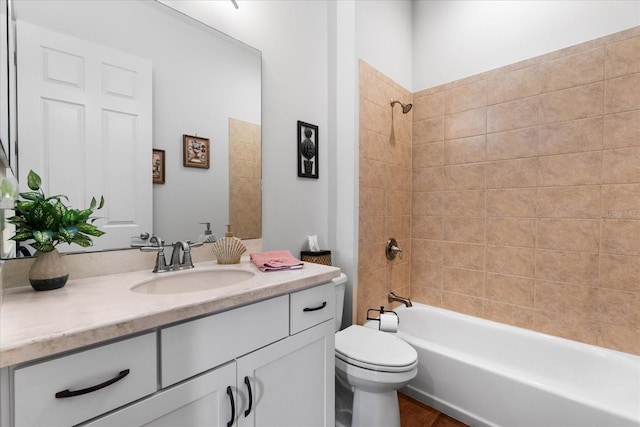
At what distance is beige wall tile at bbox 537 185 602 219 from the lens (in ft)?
5.77

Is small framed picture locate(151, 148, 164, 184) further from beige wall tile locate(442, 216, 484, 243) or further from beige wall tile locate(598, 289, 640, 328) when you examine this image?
beige wall tile locate(598, 289, 640, 328)

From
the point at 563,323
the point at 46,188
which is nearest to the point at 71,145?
the point at 46,188

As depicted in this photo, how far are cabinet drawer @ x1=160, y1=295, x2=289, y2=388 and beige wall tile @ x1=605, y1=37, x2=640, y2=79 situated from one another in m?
2.23

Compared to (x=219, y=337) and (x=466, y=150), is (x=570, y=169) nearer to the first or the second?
(x=466, y=150)

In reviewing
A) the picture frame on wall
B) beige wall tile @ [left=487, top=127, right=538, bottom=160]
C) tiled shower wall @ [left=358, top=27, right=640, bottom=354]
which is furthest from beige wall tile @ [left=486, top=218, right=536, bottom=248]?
the picture frame on wall

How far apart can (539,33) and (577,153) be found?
0.84m

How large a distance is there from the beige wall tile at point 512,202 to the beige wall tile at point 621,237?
0.37 meters

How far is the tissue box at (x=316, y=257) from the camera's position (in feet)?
5.91

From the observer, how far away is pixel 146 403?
0.71 metres

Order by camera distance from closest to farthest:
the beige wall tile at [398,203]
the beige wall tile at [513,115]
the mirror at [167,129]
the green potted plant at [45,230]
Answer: the green potted plant at [45,230], the mirror at [167,129], the beige wall tile at [513,115], the beige wall tile at [398,203]

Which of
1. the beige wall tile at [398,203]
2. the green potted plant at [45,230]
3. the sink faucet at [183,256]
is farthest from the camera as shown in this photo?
the beige wall tile at [398,203]

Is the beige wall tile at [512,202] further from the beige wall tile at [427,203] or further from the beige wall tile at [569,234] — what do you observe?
the beige wall tile at [427,203]

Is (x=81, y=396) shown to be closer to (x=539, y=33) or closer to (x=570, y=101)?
(x=570, y=101)

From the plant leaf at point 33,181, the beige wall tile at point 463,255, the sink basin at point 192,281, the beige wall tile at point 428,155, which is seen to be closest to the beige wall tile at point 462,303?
the beige wall tile at point 463,255
